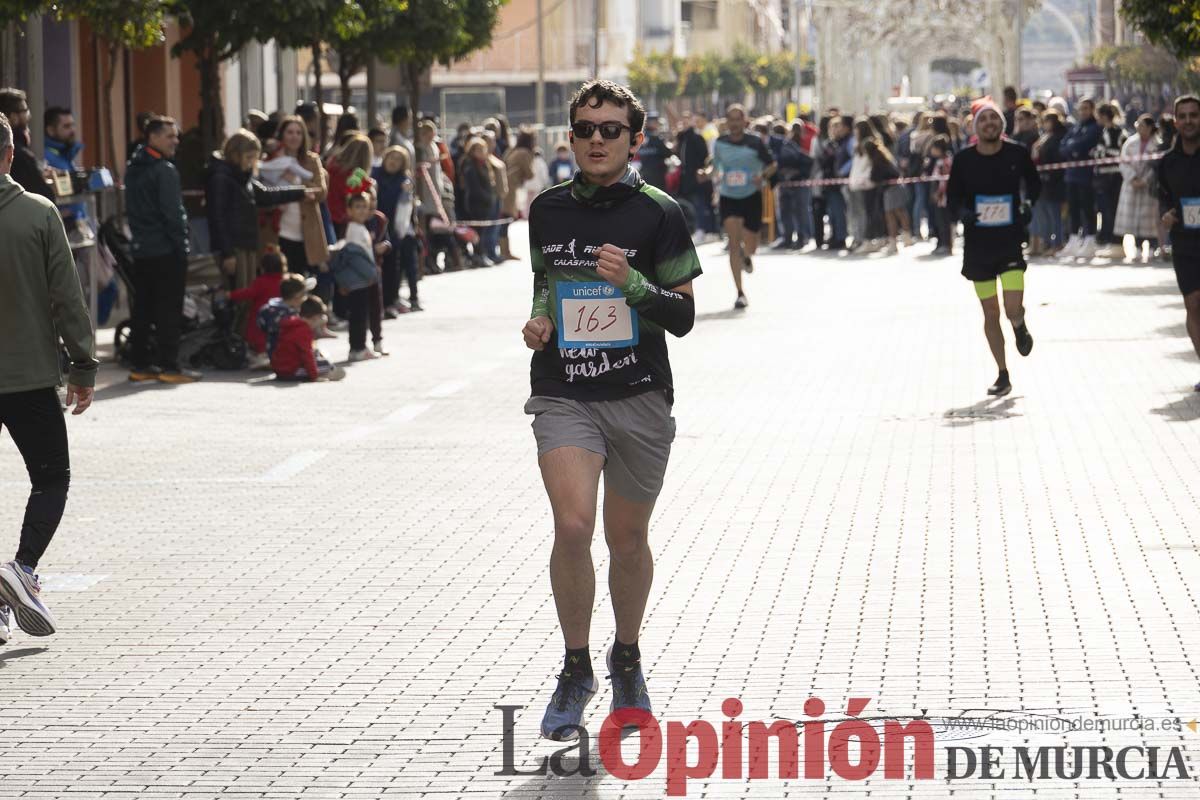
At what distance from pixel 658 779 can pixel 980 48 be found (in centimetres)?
8151

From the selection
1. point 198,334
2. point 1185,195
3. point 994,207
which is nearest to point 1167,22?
point 994,207

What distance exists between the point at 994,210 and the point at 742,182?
768 centimetres

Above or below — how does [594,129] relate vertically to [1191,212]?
above

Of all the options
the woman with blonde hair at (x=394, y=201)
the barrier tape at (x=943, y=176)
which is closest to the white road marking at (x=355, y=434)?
the woman with blonde hair at (x=394, y=201)

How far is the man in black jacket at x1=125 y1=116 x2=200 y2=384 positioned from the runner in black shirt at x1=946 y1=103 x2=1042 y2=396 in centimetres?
503

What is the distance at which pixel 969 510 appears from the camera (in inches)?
372

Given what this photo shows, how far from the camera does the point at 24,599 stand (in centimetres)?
709

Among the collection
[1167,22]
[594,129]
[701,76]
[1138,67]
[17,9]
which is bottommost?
[594,129]

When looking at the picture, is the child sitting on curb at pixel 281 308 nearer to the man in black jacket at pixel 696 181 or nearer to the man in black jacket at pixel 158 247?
the man in black jacket at pixel 158 247

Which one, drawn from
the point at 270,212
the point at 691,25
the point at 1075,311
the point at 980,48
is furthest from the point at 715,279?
the point at 691,25

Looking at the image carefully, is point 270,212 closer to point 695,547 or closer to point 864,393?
point 864,393

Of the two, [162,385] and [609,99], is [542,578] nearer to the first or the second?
[609,99]

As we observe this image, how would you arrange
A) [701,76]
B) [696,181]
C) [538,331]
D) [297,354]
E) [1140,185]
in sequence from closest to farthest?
1. [538,331]
2. [297,354]
3. [1140,185]
4. [696,181]
5. [701,76]

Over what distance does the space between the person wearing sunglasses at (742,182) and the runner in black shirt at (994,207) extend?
6749 mm
